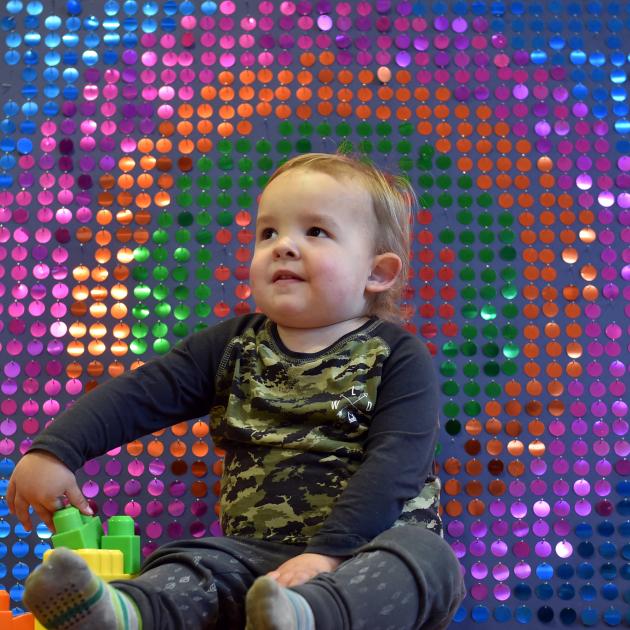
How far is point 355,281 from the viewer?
107 centimetres

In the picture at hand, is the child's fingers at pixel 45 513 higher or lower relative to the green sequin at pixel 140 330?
lower

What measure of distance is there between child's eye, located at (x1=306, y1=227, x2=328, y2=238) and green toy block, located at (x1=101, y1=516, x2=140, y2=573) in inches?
14.7

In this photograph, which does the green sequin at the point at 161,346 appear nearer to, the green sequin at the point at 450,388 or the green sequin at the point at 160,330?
the green sequin at the point at 160,330

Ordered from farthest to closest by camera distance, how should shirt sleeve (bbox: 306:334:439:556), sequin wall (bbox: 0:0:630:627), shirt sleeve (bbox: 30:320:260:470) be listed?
sequin wall (bbox: 0:0:630:627) → shirt sleeve (bbox: 30:320:260:470) → shirt sleeve (bbox: 306:334:439:556)

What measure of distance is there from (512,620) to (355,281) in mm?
535

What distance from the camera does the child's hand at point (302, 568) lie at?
816mm

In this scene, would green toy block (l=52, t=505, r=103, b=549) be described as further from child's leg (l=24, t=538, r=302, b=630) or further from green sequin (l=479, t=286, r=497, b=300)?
green sequin (l=479, t=286, r=497, b=300)

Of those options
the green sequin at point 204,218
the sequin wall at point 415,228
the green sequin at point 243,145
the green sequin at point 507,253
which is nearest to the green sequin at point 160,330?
the sequin wall at point 415,228

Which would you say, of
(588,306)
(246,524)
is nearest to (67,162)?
(246,524)

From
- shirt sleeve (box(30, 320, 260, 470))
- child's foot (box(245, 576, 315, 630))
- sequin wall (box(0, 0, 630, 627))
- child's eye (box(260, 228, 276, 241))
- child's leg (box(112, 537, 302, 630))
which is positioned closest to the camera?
child's foot (box(245, 576, 315, 630))

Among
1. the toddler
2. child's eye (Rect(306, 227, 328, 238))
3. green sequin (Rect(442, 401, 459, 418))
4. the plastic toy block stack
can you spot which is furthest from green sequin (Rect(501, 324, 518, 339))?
the plastic toy block stack

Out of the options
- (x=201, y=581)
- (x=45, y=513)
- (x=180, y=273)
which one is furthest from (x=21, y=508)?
(x=180, y=273)

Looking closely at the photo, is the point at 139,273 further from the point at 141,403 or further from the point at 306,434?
the point at 306,434

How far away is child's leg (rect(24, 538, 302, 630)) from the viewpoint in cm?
69
